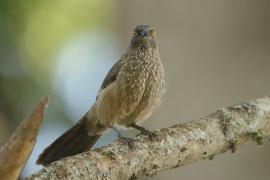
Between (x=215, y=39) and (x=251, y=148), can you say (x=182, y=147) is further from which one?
(x=215, y=39)

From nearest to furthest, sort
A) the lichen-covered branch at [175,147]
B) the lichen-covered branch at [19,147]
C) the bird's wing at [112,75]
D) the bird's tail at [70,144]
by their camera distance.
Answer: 1. the lichen-covered branch at [19,147]
2. the lichen-covered branch at [175,147]
3. the bird's tail at [70,144]
4. the bird's wing at [112,75]

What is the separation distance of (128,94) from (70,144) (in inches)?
23.5

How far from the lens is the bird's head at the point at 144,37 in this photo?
4.00 m

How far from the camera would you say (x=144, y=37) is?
13.6 feet

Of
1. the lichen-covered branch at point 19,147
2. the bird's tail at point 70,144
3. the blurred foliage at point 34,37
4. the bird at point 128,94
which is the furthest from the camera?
the blurred foliage at point 34,37

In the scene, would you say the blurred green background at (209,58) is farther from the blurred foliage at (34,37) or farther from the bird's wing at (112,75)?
the blurred foliage at (34,37)

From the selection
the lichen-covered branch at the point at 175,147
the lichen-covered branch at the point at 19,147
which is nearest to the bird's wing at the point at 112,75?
the lichen-covered branch at the point at 175,147

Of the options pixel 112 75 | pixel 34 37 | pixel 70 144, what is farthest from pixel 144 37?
pixel 34 37

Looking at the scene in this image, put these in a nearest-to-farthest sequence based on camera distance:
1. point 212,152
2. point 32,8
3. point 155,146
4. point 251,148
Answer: point 155,146 < point 212,152 < point 251,148 < point 32,8

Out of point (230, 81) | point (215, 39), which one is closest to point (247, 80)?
point (230, 81)

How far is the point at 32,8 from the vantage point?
7883 mm

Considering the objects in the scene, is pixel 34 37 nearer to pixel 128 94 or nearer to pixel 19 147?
pixel 128 94

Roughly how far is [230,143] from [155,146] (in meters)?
0.53

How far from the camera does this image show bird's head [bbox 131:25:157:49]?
4002 millimetres
